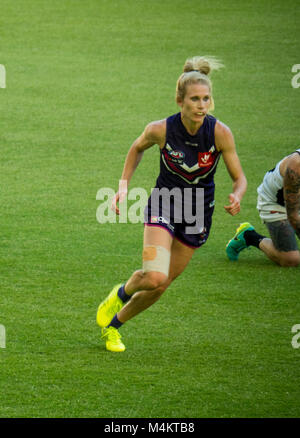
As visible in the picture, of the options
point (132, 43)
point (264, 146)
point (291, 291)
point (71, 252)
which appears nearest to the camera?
point (291, 291)

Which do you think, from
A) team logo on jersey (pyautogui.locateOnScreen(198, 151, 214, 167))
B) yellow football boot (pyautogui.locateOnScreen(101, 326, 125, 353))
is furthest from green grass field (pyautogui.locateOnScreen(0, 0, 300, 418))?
team logo on jersey (pyautogui.locateOnScreen(198, 151, 214, 167))

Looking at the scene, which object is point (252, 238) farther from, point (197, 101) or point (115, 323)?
point (197, 101)

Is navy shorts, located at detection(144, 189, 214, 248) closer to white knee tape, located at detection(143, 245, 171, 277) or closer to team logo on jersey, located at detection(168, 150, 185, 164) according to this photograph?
white knee tape, located at detection(143, 245, 171, 277)

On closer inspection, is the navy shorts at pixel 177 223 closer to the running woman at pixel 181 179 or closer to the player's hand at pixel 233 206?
the running woman at pixel 181 179

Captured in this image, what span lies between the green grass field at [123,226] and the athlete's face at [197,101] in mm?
1690

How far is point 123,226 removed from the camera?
9.41 metres

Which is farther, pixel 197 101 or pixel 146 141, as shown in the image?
pixel 146 141

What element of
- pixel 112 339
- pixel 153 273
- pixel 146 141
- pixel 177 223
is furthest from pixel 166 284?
pixel 146 141

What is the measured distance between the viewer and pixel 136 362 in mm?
5910

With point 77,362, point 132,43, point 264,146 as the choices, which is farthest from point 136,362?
point 132,43

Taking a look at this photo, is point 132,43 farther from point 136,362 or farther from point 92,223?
point 136,362

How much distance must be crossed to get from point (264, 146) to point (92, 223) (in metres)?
4.22

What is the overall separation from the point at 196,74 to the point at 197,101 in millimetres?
205

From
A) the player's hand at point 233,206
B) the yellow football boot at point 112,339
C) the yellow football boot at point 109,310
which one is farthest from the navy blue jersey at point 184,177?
the yellow football boot at point 112,339
